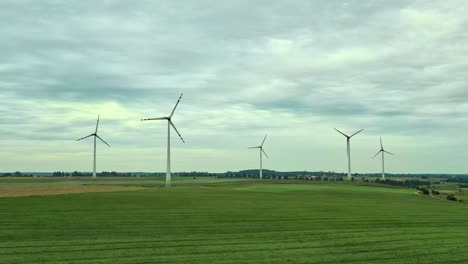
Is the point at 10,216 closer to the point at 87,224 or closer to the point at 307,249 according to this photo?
the point at 87,224

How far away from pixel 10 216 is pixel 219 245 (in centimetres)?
2277

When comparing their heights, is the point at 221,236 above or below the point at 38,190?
below

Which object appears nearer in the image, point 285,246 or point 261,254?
point 261,254

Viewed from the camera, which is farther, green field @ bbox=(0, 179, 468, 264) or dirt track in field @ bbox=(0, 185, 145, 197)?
dirt track in field @ bbox=(0, 185, 145, 197)

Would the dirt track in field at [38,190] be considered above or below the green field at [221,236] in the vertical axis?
above

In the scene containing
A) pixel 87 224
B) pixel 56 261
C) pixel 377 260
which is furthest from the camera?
pixel 87 224

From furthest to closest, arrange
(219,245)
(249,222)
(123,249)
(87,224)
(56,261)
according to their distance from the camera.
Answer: (249,222)
(87,224)
(219,245)
(123,249)
(56,261)

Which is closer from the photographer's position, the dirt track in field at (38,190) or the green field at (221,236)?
the green field at (221,236)

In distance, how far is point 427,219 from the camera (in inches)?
1844

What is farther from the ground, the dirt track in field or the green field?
the dirt track in field

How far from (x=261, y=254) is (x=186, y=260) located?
14.6ft

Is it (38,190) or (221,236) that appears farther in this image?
(38,190)

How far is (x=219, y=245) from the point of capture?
95.3 ft

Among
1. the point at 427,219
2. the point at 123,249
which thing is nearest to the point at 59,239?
the point at 123,249
